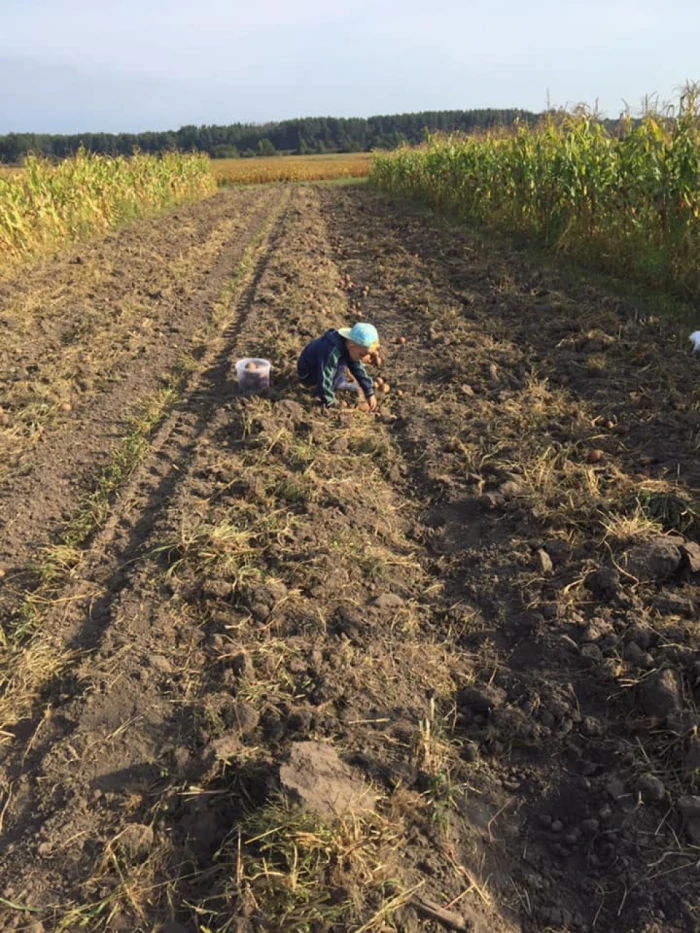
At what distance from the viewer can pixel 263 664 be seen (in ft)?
9.56

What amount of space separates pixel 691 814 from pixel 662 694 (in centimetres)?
49

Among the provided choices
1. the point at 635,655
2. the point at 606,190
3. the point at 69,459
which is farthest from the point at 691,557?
the point at 606,190

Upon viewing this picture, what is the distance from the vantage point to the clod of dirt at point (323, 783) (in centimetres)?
214

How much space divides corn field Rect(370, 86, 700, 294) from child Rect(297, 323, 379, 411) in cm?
520

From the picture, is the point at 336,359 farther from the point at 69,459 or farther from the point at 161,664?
the point at 161,664

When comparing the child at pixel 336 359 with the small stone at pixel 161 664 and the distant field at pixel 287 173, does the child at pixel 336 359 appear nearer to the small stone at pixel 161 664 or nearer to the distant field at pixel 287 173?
the small stone at pixel 161 664

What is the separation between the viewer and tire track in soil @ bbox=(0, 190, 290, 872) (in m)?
2.52

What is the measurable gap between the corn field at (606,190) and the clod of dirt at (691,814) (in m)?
7.42

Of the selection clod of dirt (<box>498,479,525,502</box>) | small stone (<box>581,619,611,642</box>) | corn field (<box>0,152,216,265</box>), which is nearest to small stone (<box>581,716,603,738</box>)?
small stone (<box>581,619,611,642</box>)

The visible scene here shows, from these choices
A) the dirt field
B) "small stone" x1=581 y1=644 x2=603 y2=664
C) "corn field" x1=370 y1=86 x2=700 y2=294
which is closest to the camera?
the dirt field

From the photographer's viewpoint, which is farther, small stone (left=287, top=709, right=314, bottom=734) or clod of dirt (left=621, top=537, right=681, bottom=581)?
clod of dirt (left=621, top=537, right=681, bottom=581)

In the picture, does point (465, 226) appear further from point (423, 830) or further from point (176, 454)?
point (423, 830)

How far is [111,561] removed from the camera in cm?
366

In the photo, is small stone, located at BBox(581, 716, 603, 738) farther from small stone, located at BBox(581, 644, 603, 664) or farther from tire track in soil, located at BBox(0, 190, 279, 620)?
tire track in soil, located at BBox(0, 190, 279, 620)
